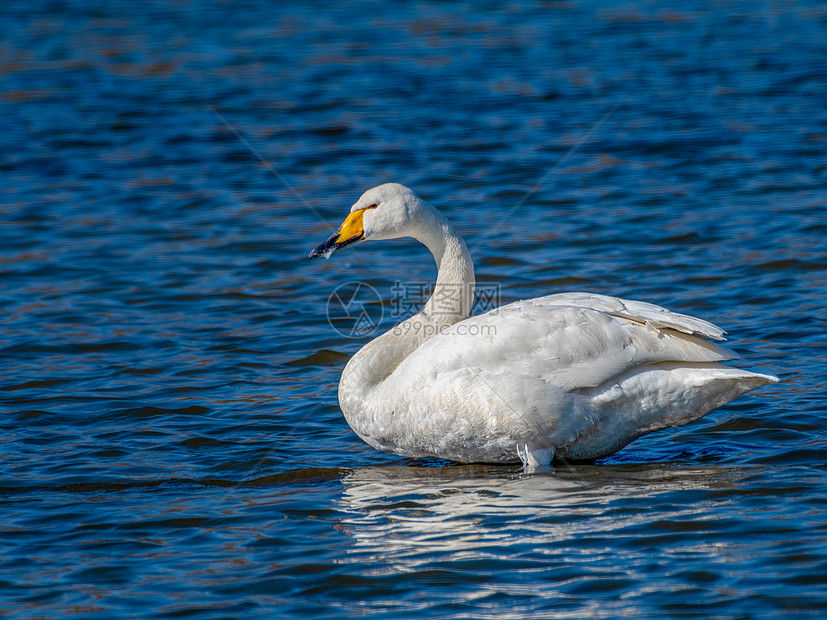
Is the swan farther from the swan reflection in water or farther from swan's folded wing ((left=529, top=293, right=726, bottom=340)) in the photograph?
the swan reflection in water

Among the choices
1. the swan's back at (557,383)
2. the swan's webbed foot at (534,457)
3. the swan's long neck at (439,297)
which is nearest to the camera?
the swan's back at (557,383)

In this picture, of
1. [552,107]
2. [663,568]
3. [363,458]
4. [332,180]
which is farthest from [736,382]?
[552,107]

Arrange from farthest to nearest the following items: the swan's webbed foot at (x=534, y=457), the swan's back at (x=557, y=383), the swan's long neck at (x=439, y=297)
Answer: the swan's long neck at (x=439, y=297) < the swan's webbed foot at (x=534, y=457) < the swan's back at (x=557, y=383)

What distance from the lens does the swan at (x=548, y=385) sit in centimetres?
625

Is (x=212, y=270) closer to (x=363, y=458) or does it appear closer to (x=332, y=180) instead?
(x=332, y=180)

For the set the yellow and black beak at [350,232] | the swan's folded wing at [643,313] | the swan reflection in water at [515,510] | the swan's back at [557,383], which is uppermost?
the yellow and black beak at [350,232]

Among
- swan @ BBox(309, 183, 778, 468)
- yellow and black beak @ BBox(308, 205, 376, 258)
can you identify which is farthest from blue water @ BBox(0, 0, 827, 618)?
yellow and black beak @ BBox(308, 205, 376, 258)

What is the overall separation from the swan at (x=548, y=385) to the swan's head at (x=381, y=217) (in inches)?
31.4

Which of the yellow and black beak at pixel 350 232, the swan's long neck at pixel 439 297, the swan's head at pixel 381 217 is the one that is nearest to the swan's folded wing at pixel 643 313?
the swan's long neck at pixel 439 297

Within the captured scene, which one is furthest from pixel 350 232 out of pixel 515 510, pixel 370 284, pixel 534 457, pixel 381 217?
pixel 370 284

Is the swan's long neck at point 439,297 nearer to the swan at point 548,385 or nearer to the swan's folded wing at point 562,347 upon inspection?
the swan at point 548,385

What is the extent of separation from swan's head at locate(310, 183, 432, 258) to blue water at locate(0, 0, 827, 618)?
1.40 meters

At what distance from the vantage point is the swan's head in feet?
22.7

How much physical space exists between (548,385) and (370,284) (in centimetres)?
457
